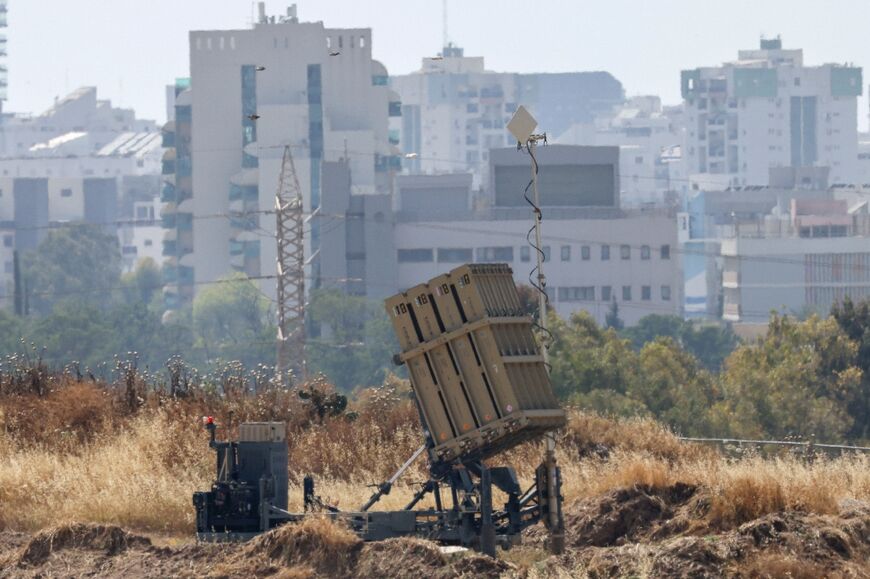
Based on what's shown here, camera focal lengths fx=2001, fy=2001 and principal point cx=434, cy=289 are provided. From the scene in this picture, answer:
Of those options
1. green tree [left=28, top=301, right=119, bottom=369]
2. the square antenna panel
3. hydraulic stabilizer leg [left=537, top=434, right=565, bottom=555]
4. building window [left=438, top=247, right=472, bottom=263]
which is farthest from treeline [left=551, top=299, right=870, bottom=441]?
building window [left=438, top=247, right=472, bottom=263]

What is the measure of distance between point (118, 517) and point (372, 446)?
16.3ft

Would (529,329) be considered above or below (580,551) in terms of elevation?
above

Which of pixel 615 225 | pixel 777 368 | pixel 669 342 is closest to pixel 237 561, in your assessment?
pixel 777 368

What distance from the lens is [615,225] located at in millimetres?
191250

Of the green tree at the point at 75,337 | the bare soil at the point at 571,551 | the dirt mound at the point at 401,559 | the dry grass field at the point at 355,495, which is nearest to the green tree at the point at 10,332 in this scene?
the green tree at the point at 75,337

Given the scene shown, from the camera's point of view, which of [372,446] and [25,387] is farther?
[25,387]

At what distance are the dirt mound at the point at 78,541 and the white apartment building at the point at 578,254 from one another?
16393 centimetres

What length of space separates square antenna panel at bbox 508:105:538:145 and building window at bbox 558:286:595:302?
549ft

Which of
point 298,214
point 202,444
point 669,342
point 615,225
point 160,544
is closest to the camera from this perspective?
point 160,544

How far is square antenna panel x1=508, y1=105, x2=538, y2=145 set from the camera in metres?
21.1

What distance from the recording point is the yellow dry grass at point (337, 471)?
2098cm

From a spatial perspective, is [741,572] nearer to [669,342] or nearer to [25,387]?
[25,387]

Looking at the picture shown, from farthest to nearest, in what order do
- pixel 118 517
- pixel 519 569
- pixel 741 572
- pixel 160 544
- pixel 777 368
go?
pixel 777 368 → pixel 118 517 → pixel 160 544 → pixel 519 569 → pixel 741 572

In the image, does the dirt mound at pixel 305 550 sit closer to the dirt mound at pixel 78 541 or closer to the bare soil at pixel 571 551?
the bare soil at pixel 571 551
